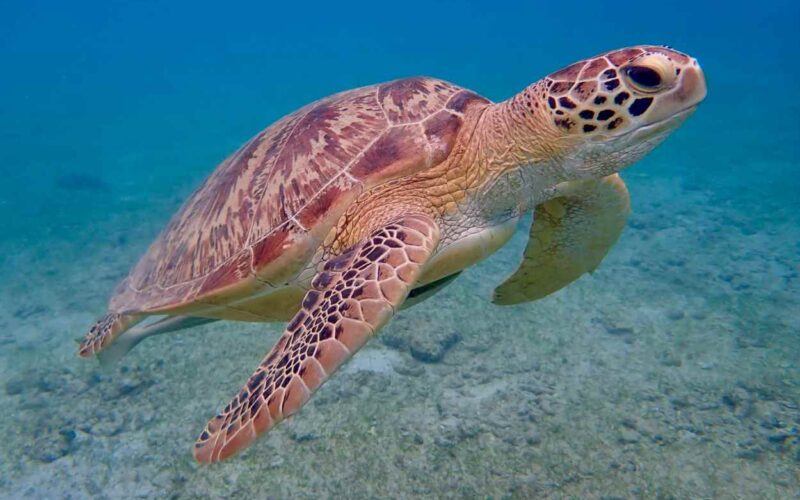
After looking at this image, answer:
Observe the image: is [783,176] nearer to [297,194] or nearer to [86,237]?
[297,194]

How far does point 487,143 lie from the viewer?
103 inches

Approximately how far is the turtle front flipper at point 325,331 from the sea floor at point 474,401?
1519 mm

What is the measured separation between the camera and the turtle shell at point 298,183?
2637 millimetres

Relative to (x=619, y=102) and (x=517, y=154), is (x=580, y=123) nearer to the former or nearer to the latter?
(x=619, y=102)

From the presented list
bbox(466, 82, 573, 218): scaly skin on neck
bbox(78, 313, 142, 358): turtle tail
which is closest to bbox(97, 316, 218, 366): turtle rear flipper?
bbox(78, 313, 142, 358): turtle tail

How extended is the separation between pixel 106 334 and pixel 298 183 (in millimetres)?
2217

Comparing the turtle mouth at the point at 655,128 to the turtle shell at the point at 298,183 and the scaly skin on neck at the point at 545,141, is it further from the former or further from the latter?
the turtle shell at the point at 298,183

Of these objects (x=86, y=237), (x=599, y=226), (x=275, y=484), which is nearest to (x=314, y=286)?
(x=275, y=484)

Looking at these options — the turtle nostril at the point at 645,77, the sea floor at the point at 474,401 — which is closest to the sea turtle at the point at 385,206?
the turtle nostril at the point at 645,77

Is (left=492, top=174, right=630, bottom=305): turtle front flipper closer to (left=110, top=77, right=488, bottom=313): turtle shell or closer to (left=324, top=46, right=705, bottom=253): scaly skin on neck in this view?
(left=324, top=46, right=705, bottom=253): scaly skin on neck

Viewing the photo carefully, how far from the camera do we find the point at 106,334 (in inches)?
148

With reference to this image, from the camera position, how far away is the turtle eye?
2035 millimetres

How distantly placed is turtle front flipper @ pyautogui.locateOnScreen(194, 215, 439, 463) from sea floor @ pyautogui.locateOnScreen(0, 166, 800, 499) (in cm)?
152

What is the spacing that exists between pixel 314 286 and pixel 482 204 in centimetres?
104
